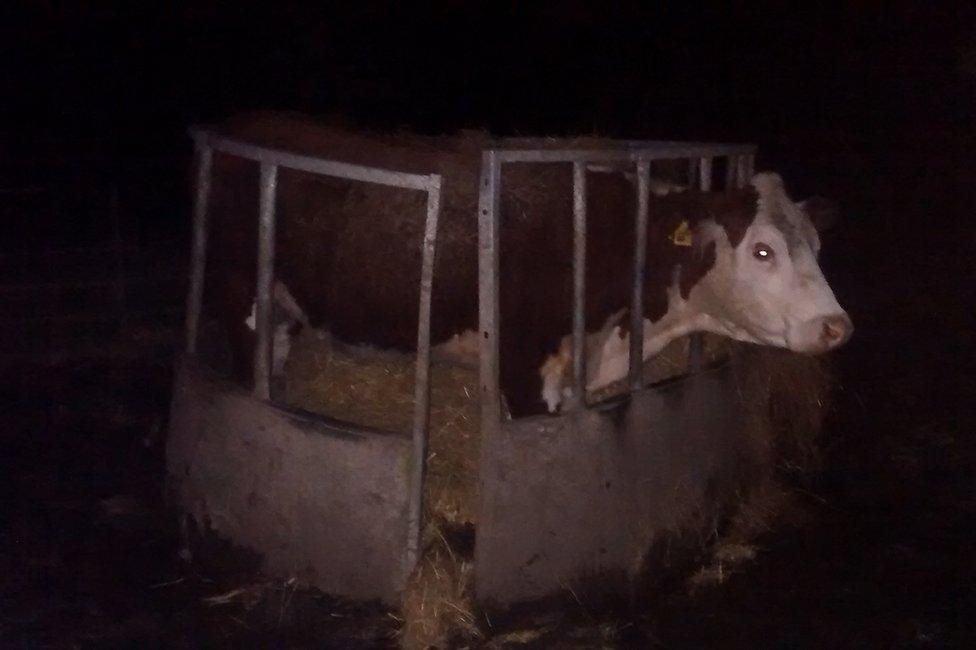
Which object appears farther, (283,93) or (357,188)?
(283,93)

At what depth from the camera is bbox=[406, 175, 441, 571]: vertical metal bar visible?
3.75 meters

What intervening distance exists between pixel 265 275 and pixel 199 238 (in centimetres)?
56

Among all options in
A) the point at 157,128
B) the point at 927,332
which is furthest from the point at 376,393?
the point at 157,128

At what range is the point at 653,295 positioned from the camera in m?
4.82

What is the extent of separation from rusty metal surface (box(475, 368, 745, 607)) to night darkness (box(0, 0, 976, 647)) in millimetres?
260

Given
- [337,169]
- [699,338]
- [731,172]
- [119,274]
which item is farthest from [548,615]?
[119,274]

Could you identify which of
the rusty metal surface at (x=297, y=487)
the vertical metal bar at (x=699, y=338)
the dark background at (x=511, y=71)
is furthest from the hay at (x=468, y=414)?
the dark background at (x=511, y=71)

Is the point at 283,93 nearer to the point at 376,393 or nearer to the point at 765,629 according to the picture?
the point at 376,393

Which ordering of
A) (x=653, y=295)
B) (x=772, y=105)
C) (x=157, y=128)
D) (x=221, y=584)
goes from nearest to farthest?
(x=221, y=584) < (x=653, y=295) < (x=157, y=128) < (x=772, y=105)

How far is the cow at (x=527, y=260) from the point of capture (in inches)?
176

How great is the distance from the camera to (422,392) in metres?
3.93

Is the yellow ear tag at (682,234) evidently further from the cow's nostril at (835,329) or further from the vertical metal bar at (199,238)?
the vertical metal bar at (199,238)

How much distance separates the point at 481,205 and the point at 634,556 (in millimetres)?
1578

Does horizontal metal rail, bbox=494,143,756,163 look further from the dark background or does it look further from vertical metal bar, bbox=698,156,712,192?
the dark background
